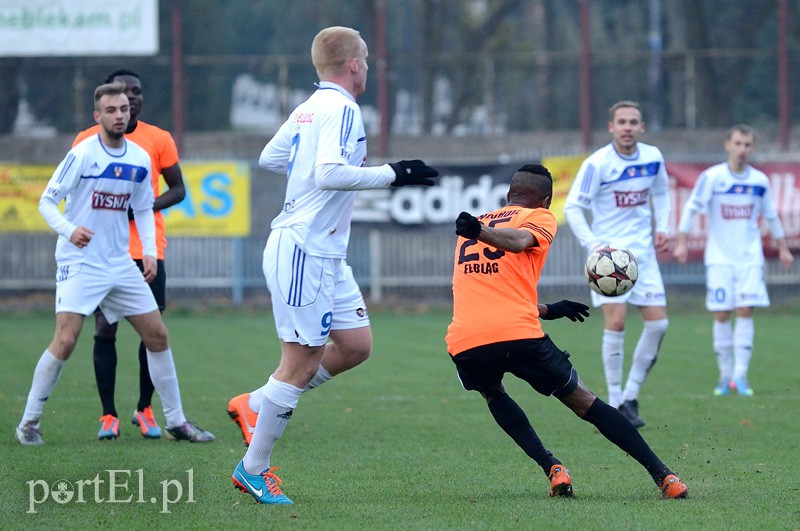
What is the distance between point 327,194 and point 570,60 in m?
20.4

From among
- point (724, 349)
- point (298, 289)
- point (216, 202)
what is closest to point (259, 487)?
point (298, 289)

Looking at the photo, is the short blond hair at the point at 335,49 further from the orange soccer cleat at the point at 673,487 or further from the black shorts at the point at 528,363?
the orange soccer cleat at the point at 673,487

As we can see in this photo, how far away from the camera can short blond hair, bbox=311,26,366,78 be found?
19.2ft

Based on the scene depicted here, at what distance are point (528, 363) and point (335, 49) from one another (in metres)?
1.69

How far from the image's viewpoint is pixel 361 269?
20.6 m

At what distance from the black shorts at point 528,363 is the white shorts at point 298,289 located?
0.69 meters

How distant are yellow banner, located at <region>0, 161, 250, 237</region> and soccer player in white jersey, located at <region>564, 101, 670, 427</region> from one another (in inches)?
431

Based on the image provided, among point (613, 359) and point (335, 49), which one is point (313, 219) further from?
point (613, 359)

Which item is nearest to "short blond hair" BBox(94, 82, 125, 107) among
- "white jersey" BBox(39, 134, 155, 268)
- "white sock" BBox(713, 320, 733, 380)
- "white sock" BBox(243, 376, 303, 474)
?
"white jersey" BBox(39, 134, 155, 268)

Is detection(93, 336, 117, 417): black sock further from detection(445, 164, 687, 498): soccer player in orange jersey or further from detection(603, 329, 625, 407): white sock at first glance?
detection(603, 329, 625, 407): white sock

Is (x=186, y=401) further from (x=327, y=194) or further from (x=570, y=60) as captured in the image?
(x=570, y=60)

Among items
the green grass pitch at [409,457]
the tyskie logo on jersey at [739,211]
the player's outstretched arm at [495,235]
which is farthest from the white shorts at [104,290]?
the tyskie logo on jersey at [739,211]

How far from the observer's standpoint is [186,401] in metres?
10.2

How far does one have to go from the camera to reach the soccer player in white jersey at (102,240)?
304 inches
